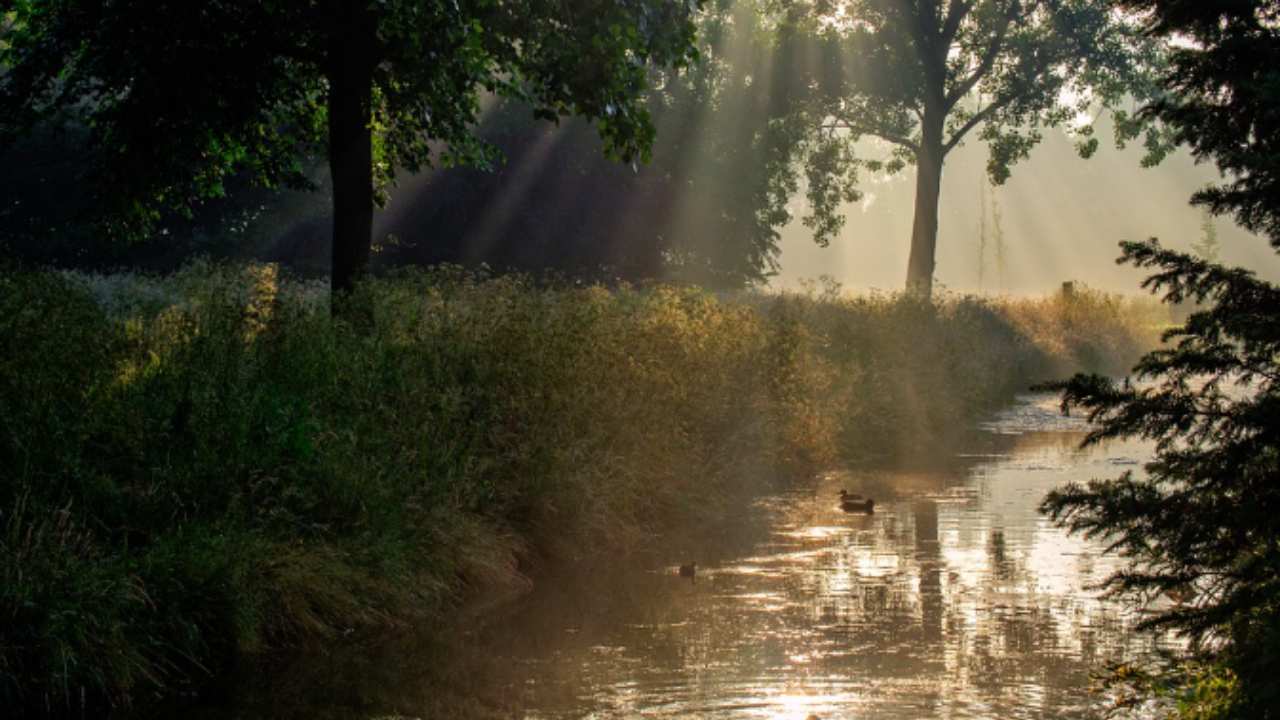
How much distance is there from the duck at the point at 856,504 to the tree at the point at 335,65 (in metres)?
4.26

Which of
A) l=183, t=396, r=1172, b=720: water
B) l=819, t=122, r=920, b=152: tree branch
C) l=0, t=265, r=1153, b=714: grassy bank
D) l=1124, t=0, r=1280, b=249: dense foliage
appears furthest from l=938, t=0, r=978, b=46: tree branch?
l=1124, t=0, r=1280, b=249: dense foliage

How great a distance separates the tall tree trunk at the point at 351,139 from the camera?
1559cm

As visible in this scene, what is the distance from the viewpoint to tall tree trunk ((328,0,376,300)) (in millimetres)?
15586

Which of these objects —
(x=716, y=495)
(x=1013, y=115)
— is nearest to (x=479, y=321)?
(x=716, y=495)

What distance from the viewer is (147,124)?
1606 cm

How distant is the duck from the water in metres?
0.39

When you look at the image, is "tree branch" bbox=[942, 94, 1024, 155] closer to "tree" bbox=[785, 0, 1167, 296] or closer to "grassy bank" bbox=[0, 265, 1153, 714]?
"tree" bbox=[785, 0, 1167, 296]

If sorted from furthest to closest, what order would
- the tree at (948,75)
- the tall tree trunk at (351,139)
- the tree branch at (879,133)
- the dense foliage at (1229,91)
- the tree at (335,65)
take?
the tree branch at (879,133), the tree at (948,75), the tall tree trunk at (351,139), the tree at (335,65), the dense foliage at (1229,91)

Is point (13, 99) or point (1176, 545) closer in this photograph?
point (1176, 545)

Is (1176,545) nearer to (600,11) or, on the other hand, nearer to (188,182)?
(600,11)

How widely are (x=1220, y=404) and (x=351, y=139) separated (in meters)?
11.5

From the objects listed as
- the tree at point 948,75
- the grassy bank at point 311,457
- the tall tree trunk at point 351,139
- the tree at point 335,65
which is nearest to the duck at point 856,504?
the grassy bank at point 311,457

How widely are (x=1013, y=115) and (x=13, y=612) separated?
3310 cm

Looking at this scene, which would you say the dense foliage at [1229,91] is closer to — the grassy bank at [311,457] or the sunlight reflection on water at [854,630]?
the sunlight reflection on water at [854,630]
